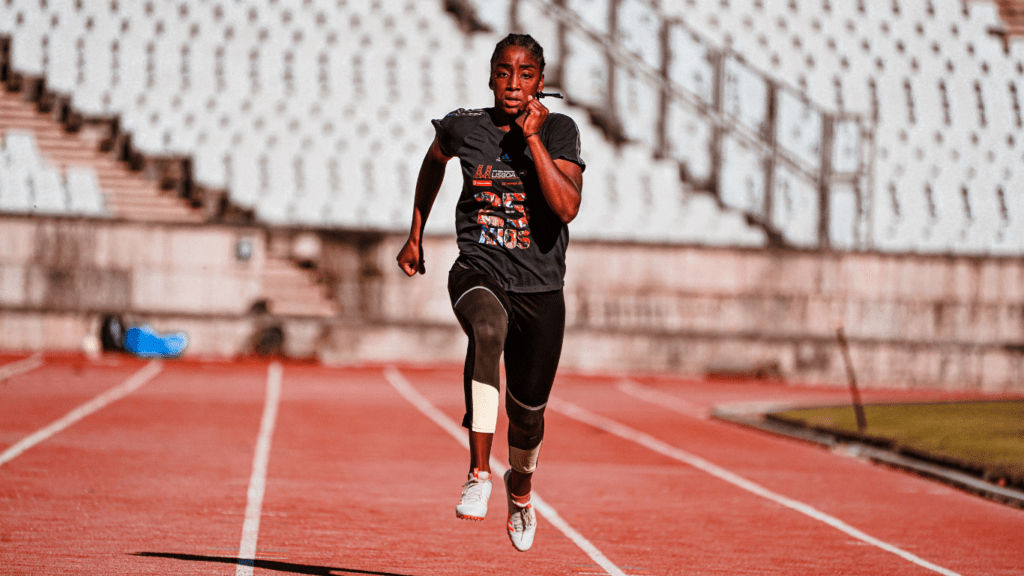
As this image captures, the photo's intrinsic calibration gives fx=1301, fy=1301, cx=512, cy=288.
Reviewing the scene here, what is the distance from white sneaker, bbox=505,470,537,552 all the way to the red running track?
1055mm

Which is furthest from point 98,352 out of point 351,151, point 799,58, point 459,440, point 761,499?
point 799,58

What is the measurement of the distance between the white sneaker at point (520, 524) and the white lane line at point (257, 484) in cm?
137

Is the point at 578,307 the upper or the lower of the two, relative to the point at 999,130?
lower

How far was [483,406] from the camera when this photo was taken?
471cm

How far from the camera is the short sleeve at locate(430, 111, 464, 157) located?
477cm

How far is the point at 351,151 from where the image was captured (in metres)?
27.1

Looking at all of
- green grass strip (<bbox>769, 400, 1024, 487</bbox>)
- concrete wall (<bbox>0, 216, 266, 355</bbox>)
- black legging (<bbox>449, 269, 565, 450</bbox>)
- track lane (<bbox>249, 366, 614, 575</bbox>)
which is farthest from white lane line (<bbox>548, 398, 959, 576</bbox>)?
concrete wall (<bbox>0, 216, 266, 355</bbox>)

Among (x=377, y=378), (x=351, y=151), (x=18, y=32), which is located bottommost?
(x=377, y=378)

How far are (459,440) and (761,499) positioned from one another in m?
3.93

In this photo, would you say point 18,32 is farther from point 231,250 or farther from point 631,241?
point 631,241

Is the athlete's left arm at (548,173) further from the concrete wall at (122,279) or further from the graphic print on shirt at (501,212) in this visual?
the concrete wall at (122,279)

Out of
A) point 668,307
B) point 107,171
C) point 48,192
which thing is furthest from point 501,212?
point 107,171

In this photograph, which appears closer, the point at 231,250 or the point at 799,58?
the point at 231,250

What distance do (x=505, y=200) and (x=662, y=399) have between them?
14714 millimetres
